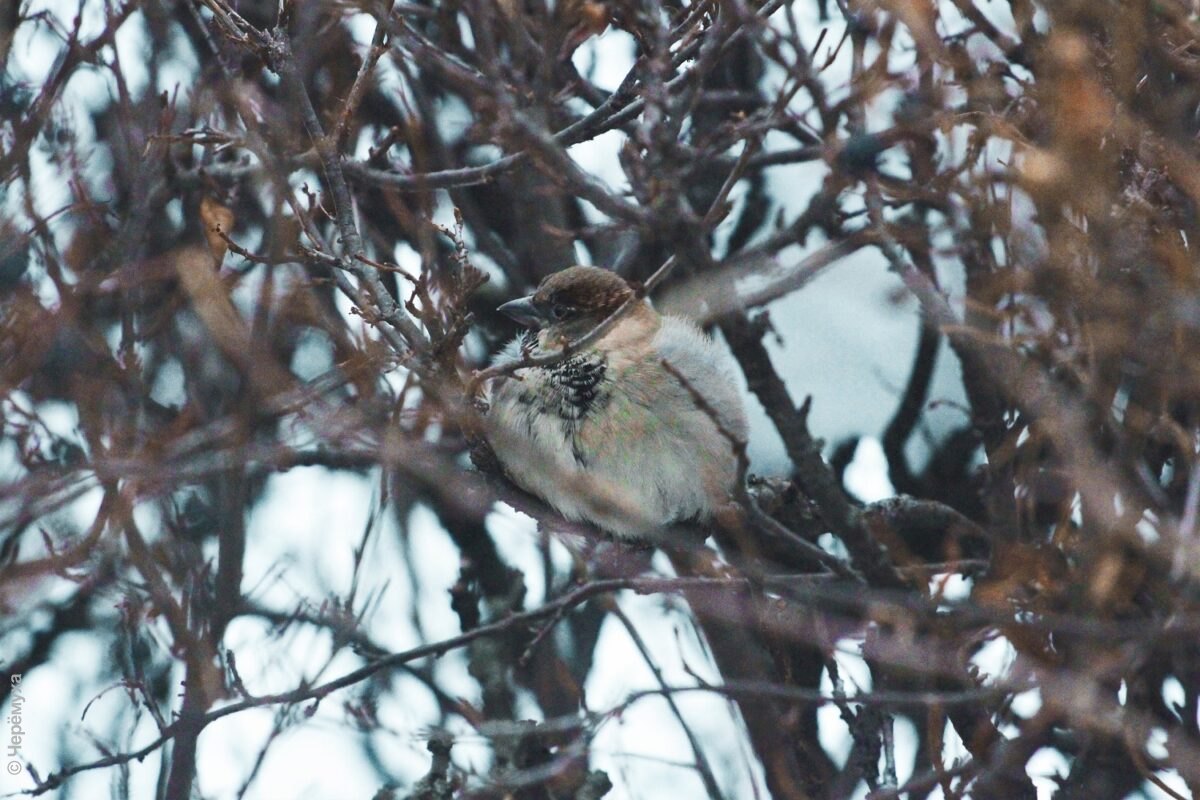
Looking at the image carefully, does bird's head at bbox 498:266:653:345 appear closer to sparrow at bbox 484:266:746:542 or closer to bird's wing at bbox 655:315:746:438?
bird's wing at bbox 655:315:746:438

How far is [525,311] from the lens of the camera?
18.6 feet

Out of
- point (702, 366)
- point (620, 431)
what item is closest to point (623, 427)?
point (620, 431)

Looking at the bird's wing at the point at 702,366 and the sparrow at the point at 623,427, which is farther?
the bird's wing at the point at 702,366

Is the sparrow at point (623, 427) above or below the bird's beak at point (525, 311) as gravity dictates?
below

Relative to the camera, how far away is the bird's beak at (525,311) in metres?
5.65

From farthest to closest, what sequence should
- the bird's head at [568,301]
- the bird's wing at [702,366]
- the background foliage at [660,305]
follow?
the bird's head at [568,301], the bird's wing at [702,366], the background foliage at [660,305]

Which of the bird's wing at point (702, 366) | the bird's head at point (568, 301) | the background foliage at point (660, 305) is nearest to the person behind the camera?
the background foliage at point (660, 305)

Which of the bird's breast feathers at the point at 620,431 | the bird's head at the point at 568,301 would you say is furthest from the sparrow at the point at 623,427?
the bird's head at the point at 568,301

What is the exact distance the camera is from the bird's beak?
5.65 metres

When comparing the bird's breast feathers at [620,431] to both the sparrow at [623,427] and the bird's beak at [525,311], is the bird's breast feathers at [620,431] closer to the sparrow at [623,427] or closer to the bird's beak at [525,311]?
the sparrow at [623,427]

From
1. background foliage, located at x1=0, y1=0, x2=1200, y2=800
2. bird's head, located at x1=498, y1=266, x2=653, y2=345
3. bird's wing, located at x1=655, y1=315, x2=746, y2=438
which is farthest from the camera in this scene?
bird's head, located at x1=498, y1=266, x2=653, y2=345

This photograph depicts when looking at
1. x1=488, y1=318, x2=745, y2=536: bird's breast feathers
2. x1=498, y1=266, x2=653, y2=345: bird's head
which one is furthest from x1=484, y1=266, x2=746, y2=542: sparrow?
x1=498, y1=266, x2=653, y2=345: bird's head

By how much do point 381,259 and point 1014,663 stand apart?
11.3 feet

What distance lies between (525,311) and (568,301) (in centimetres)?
19
